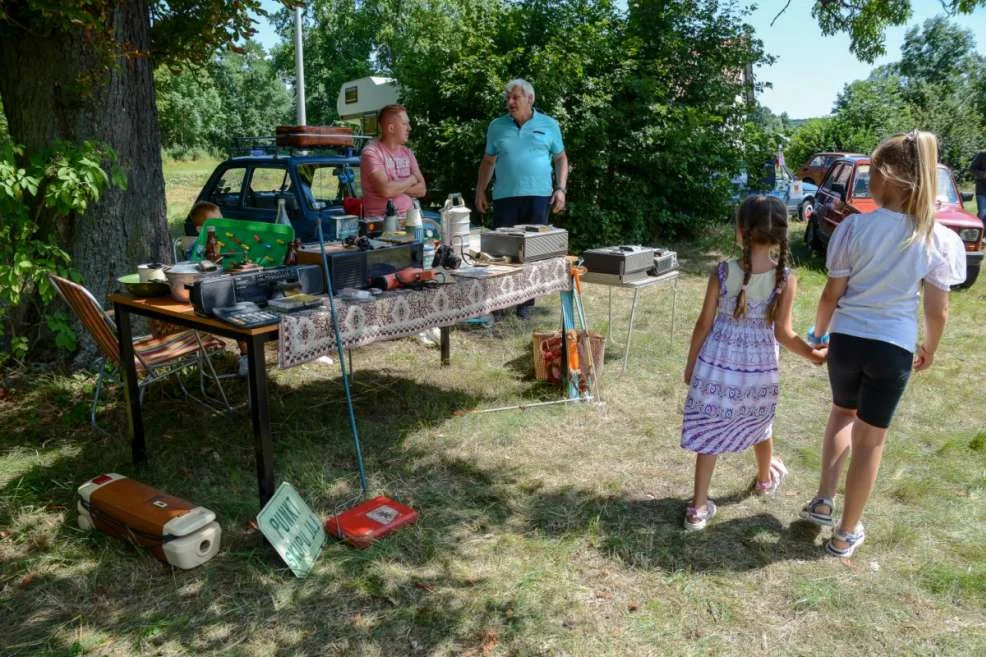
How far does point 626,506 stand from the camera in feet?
11.5

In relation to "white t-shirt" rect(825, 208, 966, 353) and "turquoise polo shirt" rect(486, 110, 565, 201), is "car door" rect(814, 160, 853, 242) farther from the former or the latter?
"white t-shirt" rect(825, 208, 966, 353)

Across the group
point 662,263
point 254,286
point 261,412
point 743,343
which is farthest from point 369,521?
point 662,263

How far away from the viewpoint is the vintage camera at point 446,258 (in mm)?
4047

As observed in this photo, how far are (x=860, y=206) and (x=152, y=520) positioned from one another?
898 centimetres

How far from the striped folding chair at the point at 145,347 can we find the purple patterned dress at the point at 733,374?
2.73m

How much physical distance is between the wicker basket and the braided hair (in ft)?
6.29

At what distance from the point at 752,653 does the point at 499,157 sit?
14.4 ft

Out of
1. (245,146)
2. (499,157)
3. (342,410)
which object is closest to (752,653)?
(342,410)

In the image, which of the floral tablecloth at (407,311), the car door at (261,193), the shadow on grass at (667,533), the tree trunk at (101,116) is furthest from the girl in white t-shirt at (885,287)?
the car door at (261,193)

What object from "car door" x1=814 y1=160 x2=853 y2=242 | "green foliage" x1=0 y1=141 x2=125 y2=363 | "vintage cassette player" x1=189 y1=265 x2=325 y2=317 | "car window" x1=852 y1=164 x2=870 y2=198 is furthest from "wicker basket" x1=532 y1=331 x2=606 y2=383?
"car window" x1=852 y1=164 x2=870 y2=198

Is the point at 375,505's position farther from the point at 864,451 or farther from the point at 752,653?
the point at 864,451

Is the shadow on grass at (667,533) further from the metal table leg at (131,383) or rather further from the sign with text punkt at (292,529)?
the metal table leg at (131,383)

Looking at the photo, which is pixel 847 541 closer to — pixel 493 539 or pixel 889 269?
pixel 889 269

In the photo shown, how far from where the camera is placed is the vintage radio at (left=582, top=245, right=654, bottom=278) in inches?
193
